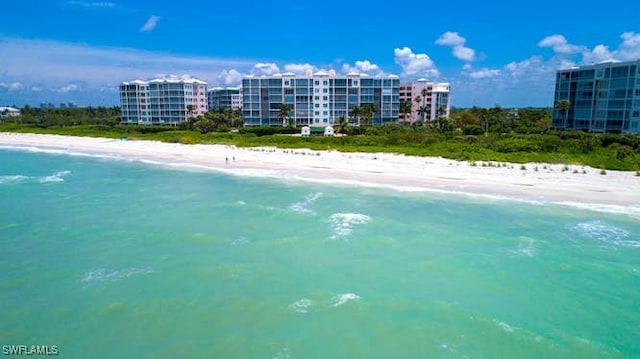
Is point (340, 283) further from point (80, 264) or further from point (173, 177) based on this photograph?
point (173, 177)

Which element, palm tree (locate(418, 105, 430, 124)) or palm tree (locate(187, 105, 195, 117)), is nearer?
palm tree (locate(418, 105, 430, 124))

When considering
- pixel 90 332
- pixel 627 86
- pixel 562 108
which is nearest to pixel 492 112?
pixel 562 108

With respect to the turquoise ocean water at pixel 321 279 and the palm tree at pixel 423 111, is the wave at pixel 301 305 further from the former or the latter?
the palm tree at pixel 423 111

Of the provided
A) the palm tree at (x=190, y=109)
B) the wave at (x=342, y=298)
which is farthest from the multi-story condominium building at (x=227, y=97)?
the wave at (x=342, y=298)

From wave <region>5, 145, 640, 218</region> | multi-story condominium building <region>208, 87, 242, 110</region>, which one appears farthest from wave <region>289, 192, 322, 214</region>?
multi-story condominium building <region>208, 87, 242, 110</region>

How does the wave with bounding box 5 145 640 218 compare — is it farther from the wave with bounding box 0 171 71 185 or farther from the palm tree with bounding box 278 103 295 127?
Answer: the palm tree with bounding box 278 103 295 127
